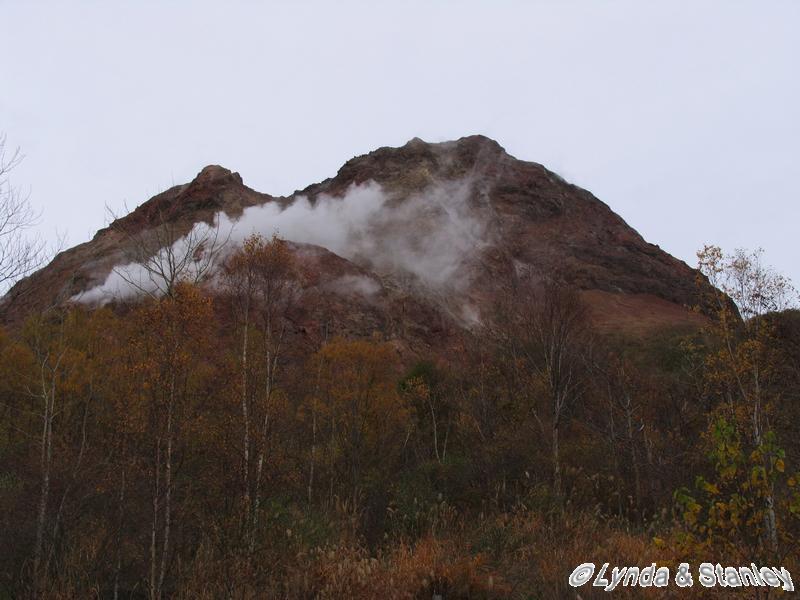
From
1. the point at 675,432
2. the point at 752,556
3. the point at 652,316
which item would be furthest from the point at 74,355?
the point at 652,316

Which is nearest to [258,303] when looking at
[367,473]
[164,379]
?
[164,379]

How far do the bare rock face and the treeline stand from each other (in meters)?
22.4

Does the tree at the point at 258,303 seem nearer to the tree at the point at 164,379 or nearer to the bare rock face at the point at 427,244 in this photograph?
the tree at the point at 164,379

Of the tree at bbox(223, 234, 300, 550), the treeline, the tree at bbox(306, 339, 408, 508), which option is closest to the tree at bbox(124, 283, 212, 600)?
the treeline

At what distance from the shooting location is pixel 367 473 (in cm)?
1869

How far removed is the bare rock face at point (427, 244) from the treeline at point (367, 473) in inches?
882

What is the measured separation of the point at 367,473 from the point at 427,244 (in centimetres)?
3924

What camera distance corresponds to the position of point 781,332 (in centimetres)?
1490

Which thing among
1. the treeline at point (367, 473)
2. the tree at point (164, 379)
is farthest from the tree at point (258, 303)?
the tree at point (164, 379)

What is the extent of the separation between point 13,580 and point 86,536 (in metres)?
1.31

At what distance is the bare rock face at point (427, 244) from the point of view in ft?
148

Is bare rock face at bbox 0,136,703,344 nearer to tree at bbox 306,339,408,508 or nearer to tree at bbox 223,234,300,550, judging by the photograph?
tree at bbox 306,339,408,508

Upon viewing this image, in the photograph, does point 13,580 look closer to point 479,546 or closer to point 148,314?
point 148,314

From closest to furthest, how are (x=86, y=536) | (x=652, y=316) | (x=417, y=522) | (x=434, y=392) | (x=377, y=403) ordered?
(x=86, y=536) < (x=417, y=522) < (x=377, y=403) < (x=434, y=392) < (x=652, y=316)
